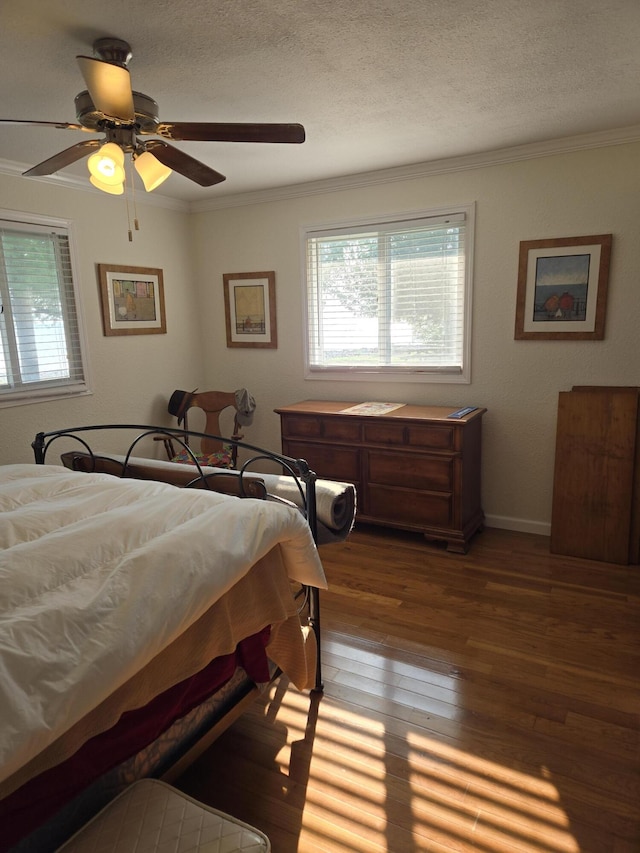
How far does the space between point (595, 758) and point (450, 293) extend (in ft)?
9.12

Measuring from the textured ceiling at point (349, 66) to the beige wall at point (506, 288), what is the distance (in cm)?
31

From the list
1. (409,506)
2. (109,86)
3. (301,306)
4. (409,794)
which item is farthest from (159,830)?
(301,306)

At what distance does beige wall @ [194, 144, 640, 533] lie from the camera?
10.5 ft

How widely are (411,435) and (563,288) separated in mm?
1299

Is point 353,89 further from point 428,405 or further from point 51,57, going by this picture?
point 428,405

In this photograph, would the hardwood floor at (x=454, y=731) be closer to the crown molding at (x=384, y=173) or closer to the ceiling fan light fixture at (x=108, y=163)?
the ceiling fan light fixture at (x=108, y=163)

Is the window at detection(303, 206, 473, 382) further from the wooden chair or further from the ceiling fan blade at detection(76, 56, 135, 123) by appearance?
the ceiling fan blade at detection(76, 56, 135, 123)

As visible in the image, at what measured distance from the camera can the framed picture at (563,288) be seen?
325cm

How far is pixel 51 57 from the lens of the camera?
206cm

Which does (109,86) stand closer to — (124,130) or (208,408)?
(124,130)

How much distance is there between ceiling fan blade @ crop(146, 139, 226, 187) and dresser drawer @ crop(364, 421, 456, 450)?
1850mm

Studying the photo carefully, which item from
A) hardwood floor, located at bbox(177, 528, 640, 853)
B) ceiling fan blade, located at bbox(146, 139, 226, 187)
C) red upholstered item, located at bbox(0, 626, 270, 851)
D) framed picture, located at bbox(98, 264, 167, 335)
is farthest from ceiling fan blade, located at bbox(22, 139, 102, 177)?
hardwood floor, located at bbox(177, 528, 640, 853)

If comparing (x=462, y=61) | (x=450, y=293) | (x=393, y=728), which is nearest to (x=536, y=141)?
(x=450, y=293)

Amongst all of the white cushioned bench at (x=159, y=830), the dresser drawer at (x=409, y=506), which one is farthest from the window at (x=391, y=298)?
the white cushioned bench at (x=159, y=830)
